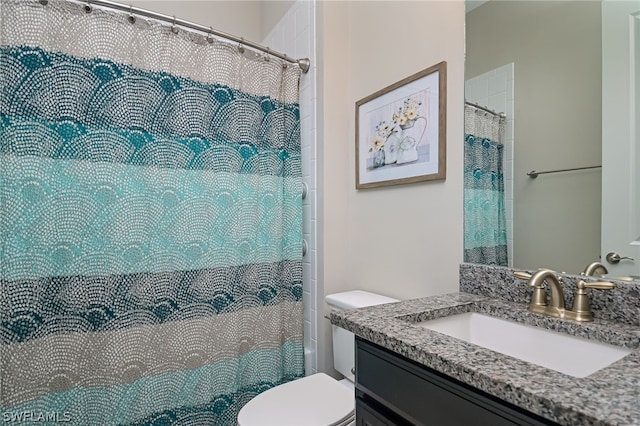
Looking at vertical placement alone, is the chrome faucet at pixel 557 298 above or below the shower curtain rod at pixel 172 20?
below

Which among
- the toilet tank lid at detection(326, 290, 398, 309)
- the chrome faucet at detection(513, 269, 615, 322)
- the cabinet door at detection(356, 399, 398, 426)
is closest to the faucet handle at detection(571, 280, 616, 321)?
the chrome faucet at detection(513, 269, 615, 322)

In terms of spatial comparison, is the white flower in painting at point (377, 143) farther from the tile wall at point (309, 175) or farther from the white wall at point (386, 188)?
the tile wall at point (309, 175)

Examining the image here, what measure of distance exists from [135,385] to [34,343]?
38cm

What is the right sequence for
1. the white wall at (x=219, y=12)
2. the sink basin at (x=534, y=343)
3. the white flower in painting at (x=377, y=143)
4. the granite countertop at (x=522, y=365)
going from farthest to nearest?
1. the white wall at (x=219, y=12)
2. the white flower in painting at (x=377, y=143)
3. the sink basin at (x=534, y=343)
4. the granite countertop at (x=522, y=365)

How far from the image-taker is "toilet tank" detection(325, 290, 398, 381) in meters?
1.45

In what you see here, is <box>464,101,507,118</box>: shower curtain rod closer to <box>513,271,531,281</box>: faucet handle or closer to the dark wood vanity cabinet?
<box>513,271,531,281</box>: faucet handle

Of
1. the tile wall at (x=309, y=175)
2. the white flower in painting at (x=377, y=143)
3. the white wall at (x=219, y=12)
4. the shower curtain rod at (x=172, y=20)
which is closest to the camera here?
the shower curtain rod at (x=172, y=20)

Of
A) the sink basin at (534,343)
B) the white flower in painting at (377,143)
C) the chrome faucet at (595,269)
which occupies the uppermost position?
the white flower in painting at (377,143)

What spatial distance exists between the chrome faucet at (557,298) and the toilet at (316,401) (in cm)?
64

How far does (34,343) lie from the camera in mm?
1129

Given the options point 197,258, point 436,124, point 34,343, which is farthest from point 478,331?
point 34,343

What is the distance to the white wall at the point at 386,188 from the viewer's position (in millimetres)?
1226

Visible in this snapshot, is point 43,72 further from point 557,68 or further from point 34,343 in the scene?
point 557,68

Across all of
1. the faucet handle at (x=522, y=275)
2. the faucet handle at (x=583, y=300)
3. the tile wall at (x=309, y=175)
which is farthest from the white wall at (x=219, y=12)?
the faucet handle at (x=583, y=300)
